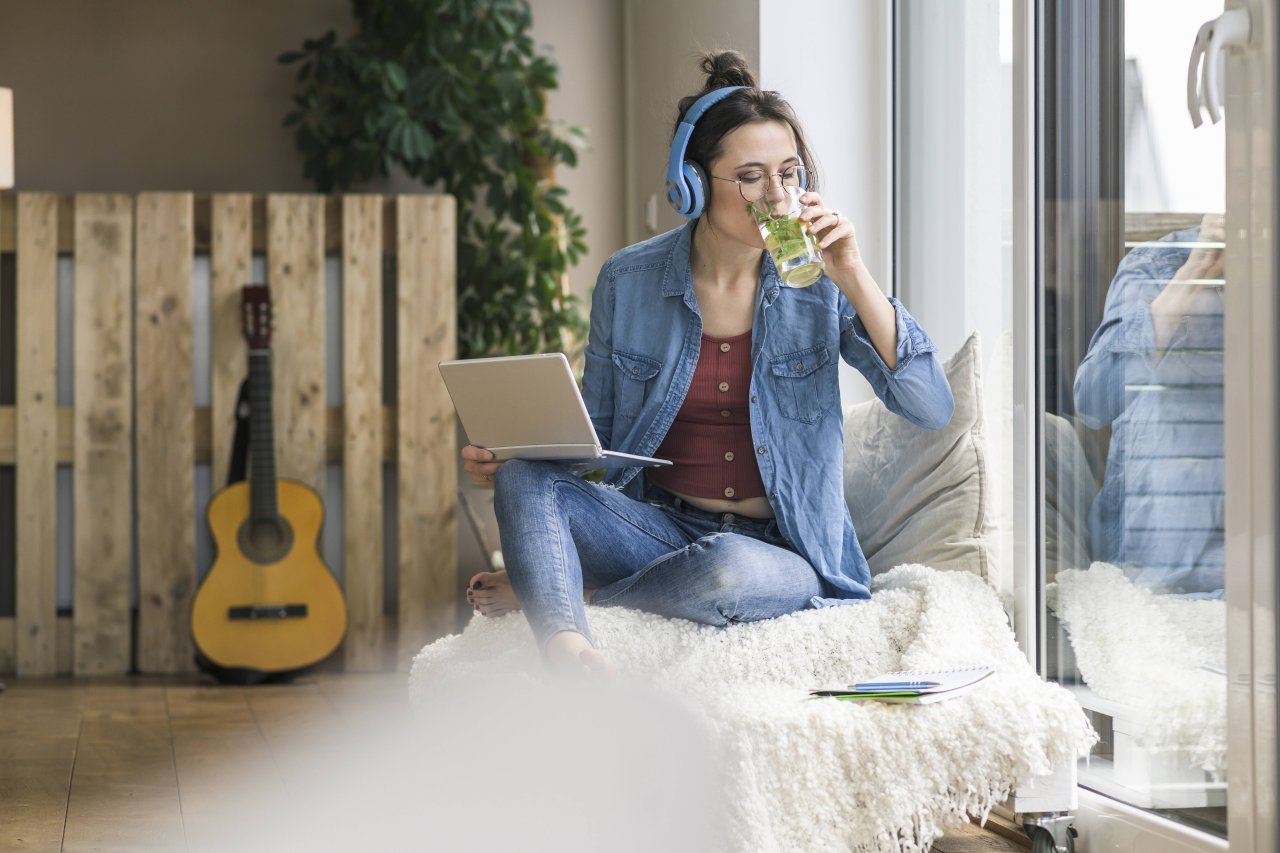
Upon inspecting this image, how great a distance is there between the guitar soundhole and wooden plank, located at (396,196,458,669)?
0.32 meters

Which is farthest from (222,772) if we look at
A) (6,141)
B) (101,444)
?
(6,141)

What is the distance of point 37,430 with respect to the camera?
3594mm

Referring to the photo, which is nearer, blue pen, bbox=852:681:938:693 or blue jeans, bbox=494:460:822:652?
blue pen, bbox=852:681:938:693

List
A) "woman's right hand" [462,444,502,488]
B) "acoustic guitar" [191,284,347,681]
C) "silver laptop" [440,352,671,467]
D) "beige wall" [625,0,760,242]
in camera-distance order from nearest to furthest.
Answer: "silver laptop" [440,352,671,467] → "woman's right hand" [462,444,502,488] → "beige wall" [625,0,760,242] → "acoustic guitar" [191,284,347,681]

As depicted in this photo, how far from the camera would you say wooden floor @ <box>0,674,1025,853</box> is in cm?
202

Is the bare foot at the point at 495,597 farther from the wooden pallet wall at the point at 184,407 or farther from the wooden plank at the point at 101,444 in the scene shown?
the wooden plank at the point at 101,444

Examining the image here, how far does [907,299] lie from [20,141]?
2.74 m

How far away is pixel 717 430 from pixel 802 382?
0.15 meters

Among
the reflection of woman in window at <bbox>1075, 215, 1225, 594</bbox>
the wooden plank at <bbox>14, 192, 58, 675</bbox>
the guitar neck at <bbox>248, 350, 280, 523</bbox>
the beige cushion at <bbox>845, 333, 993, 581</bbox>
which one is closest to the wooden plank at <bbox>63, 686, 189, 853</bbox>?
the wooden plank at <bbox>14, 192, 58, 675</bbox>

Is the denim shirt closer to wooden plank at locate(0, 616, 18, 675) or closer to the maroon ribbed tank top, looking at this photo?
the maroon ribbed tank top

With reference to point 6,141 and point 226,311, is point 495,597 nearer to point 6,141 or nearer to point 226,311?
point 226,311

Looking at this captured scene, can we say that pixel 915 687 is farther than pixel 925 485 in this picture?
No

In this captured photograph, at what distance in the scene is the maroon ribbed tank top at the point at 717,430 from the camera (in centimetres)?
204

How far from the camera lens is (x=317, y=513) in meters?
3.56
